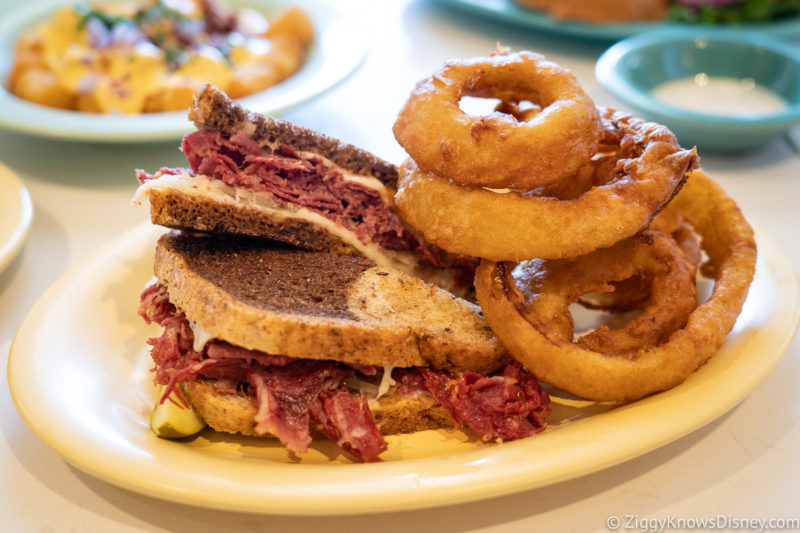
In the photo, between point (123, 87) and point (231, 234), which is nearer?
point (231, 234)

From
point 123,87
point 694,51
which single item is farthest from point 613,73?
point 123,87

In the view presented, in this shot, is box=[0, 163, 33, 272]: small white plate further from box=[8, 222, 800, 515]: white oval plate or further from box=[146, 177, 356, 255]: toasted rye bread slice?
box=[146, 177, 356, 255]: toasted rye bread slice

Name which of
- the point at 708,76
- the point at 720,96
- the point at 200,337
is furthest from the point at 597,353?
the point at 708,76

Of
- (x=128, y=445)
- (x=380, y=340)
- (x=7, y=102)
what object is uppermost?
(x=380, y=340)

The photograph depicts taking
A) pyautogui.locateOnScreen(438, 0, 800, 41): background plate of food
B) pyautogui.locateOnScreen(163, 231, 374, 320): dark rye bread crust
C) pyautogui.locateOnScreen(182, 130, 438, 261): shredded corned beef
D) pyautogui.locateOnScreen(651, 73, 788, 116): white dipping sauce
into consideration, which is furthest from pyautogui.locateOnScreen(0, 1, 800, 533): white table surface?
pyautogui.locateOnScreen(438, 0, 800, 41): background plate of food

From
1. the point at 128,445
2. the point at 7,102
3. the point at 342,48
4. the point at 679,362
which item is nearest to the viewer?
the point at 128,445

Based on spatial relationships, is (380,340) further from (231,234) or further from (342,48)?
(342,48)

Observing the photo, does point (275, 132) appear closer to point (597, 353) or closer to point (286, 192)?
point (286, 192)
